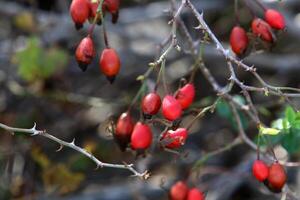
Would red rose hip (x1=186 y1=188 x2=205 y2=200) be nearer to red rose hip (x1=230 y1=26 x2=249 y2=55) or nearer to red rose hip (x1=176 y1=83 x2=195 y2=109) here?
red rose hip (x1=176 y1=83 x2=195 y2=109)

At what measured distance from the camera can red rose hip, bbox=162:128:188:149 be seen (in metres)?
1.91

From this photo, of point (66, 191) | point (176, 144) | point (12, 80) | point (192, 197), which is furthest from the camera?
point (12, 80)

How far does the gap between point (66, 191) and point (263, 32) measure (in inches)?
49.3

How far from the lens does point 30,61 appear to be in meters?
2.94

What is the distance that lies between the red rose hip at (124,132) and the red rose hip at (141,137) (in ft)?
0.13

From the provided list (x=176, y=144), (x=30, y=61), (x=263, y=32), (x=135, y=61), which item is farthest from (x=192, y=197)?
(x=135, y=61)

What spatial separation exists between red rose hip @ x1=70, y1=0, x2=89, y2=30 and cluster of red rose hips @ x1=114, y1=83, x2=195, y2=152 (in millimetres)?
276

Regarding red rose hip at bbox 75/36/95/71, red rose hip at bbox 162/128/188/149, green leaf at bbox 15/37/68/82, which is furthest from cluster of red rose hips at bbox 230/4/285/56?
green leaf at bbox 15/37/68/82

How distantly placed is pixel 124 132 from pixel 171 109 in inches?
7.3

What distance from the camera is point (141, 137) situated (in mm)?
A: 1932

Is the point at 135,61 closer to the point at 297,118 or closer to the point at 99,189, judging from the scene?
the point at 99,189

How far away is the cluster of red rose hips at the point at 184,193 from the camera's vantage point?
2.12 metres

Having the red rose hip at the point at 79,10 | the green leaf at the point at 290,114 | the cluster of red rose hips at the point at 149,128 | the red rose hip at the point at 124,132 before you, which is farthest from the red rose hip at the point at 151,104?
the green leaf at the point at 290,114

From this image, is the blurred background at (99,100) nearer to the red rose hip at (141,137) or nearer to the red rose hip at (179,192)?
the red rose hip at (179,192)
